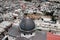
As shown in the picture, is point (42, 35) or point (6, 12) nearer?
point (42, 35)

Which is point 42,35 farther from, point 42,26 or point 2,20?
point 2,20

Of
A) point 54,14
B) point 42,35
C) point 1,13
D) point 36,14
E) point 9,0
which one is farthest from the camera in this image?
point 9,0

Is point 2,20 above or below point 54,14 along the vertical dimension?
below

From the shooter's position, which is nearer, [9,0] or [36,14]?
[36,14]

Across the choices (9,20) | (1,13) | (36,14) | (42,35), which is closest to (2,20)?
(9,20)

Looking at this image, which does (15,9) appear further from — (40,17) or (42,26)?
(42,26)

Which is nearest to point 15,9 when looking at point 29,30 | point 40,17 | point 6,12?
point 6,12

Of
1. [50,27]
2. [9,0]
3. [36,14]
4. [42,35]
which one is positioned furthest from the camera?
[9,0]

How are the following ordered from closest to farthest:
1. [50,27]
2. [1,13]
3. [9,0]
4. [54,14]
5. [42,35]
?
[42,35] < [50,27] < [54,14] < [1,13] < [9,0]

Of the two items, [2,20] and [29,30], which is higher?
[29,30]
